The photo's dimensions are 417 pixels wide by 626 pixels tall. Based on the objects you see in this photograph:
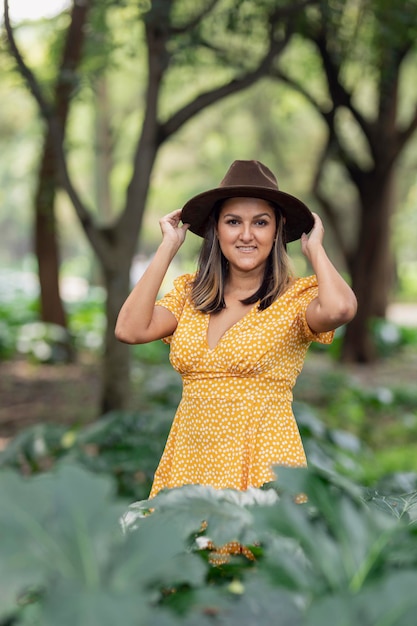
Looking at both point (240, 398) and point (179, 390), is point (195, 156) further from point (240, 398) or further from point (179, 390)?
point (240, 398)

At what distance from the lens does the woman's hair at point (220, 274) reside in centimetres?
249

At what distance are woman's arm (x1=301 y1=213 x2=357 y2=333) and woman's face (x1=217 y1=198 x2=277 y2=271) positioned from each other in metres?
0.18

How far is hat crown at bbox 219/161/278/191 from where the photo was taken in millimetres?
2480

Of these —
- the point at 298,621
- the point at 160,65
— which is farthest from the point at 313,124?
the point at 298,621

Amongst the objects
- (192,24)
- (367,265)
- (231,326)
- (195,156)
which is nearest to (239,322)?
(231,326)

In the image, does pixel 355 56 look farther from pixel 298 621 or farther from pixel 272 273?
pixel 298 621

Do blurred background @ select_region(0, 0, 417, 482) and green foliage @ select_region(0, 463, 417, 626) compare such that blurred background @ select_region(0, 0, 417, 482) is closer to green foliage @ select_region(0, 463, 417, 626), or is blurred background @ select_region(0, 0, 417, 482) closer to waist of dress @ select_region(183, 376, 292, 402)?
waist of dress @ select_region(183, 376, 292, 402)

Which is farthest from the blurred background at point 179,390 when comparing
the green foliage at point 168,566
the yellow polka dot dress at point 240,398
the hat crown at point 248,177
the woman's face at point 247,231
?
the hat crown at point 248,177

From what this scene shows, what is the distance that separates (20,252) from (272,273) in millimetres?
73790

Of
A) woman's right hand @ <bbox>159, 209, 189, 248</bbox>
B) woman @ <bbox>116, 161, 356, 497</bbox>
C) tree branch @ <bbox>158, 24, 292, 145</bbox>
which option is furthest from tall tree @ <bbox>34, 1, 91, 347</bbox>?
woman @ <bbox>116, 161, 356, 497</bbox>

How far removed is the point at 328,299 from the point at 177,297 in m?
0.51

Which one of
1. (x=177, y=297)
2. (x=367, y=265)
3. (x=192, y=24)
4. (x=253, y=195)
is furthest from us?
(x=367, y=265)

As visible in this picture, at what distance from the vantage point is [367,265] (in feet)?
42.1

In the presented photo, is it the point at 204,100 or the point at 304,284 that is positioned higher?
the point at 204,100
